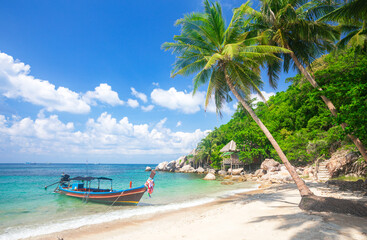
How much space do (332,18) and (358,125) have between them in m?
4.46

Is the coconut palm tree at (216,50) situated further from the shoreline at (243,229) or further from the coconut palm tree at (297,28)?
the shoreline at (243,229)

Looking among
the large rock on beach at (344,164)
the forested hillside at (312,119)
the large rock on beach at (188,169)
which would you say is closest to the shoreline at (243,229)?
the forested hillside at (312,119)

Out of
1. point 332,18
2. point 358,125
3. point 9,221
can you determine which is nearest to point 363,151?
point 358,125

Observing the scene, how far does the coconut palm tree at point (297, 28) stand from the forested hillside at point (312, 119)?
58.5 inches

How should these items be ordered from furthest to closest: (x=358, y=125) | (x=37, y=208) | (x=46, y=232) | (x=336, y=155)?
(x=336, y=155) < (x=37, y=208) < (x=46, y=232) < (x=358, y=125)

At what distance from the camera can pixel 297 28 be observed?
9.44 meters

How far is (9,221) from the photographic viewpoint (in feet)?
34.1

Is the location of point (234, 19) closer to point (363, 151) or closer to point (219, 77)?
point (219, 77)

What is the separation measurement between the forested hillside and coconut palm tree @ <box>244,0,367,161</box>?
58.5 inches

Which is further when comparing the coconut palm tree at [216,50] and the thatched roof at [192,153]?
the thatched roof at [192,153]

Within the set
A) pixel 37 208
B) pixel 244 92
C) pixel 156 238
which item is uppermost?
pixel 244 92

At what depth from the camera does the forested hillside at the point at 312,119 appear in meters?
5.95

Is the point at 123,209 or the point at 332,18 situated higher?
the point at 332,18

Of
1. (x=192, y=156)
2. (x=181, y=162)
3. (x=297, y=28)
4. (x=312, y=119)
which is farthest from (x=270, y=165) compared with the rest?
(x=181, y=162)
